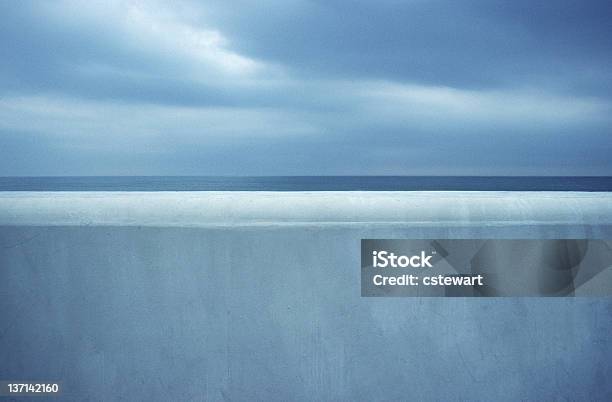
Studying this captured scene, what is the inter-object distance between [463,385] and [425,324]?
0.99ft

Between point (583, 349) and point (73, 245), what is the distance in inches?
85.5

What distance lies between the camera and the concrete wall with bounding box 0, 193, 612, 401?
188cm

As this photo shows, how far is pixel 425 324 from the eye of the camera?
190cm

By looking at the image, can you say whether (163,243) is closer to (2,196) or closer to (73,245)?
(73,245)

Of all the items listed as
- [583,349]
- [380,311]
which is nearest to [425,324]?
[380,311]

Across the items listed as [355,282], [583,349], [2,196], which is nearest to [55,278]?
[2,196]

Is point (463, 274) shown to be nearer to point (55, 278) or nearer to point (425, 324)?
point (425, 324)

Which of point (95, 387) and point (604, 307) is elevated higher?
point (604, 307)

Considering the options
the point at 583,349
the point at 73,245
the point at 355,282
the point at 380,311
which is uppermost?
the point at 73,245

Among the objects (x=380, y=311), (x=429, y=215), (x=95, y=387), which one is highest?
(x=429, y=215)

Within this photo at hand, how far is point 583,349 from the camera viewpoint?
1.90m

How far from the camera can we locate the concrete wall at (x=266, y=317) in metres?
1.88

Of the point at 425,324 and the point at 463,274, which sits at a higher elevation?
the point at 463,274

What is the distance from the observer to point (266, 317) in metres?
1.88
